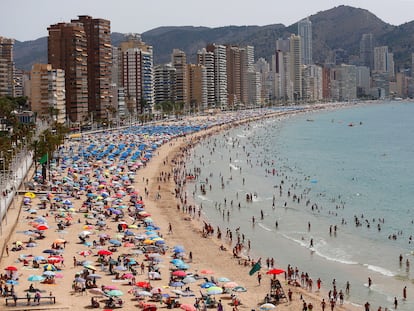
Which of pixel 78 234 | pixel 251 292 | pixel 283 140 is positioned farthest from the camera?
pixel 283 140

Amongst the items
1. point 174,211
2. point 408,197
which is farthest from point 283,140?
point 174,211

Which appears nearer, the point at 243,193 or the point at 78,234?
the point at 78,234

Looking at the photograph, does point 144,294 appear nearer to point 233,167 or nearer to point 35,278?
point 35,278

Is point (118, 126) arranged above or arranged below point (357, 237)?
above

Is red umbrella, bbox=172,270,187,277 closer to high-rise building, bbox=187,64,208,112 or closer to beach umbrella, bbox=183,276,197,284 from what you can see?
beach umbrella, bbox=183,276,197,284

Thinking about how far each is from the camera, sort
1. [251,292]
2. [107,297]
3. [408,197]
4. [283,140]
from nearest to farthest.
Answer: [107,297]
[251,292]
[408,197]
[283,140]

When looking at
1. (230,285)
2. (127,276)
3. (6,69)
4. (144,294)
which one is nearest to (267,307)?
(230,285)

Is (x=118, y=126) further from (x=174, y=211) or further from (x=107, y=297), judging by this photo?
(x=107, y=297)

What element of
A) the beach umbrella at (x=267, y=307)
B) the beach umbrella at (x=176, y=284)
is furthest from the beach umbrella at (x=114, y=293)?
the beach umbrella at (x=267, y=307)
